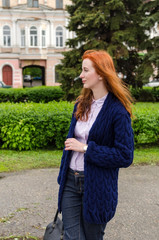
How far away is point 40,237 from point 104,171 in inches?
67.3

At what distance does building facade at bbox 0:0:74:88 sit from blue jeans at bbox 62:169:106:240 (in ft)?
112

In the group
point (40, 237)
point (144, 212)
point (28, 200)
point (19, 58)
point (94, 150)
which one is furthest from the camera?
point (19, 58)

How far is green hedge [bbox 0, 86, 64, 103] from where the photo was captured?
56.0ft

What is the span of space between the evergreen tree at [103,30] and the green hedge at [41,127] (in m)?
7.19

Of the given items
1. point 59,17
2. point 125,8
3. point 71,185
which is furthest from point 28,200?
point 59,17

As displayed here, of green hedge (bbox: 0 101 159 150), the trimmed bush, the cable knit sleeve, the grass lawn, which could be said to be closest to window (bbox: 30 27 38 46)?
green hedge (bbox: 0 101 159 150)

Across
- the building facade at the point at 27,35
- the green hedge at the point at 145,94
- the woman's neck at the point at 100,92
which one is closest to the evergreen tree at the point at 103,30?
the green hedge at the point at 145,94

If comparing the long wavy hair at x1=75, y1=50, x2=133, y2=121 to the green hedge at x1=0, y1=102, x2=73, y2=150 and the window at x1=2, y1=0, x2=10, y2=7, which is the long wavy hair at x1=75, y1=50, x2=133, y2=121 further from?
the window at x1=2, y1=0, x2=10, y2=7

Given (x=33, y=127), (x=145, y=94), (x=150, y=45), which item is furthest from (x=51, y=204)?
(x=145, y=94)

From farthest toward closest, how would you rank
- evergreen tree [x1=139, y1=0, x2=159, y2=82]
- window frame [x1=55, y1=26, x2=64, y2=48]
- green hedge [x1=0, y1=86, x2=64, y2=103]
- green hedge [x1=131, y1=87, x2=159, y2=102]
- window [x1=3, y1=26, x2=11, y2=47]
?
window frame [x1=55, y1=26, x2=64, y2=48], window [x1=3, y1=26, x2=11, y2=47], green hedge [x1=131, y1=87, x2=159, y2=102], green hedge [x1=0, y1=86, x2=64, y2=103], evergreen tree [x1=139, y1=0, x2=159, y2=82]

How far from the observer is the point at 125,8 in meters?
15.1

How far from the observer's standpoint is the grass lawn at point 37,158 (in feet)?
20.1

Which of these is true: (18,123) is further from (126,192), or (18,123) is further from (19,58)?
(19,58)

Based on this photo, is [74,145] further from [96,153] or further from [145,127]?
[145,127]
